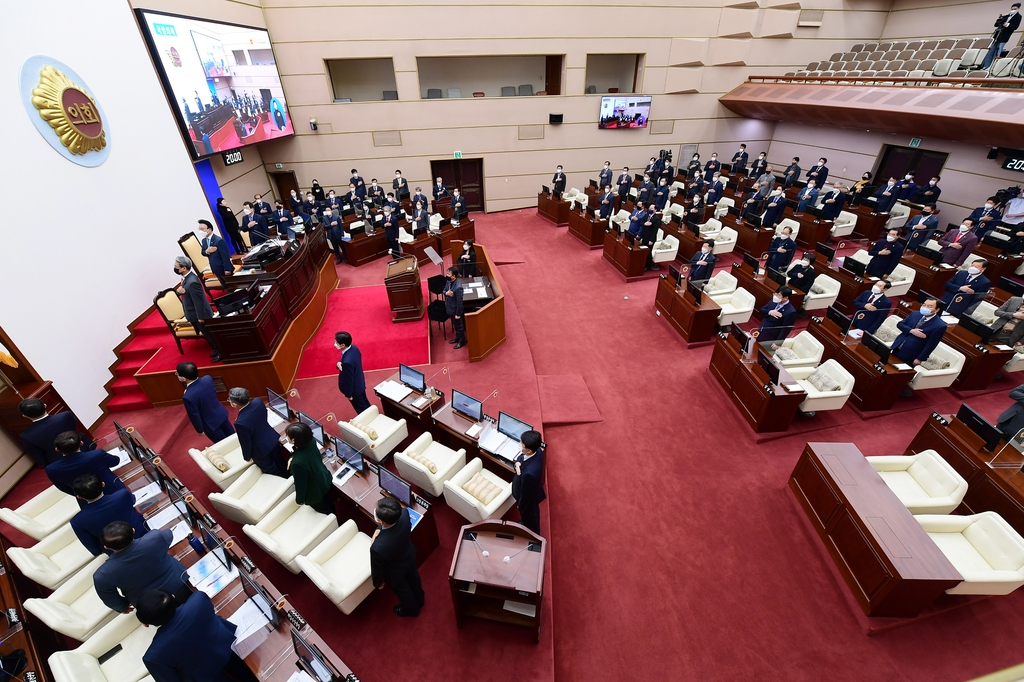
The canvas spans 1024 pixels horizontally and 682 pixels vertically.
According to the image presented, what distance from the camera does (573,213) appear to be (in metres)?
13.5

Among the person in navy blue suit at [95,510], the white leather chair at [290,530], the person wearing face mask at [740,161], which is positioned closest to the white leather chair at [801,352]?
the white leather chair at [290,530]

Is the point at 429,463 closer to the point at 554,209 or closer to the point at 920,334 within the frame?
the point at 920,334

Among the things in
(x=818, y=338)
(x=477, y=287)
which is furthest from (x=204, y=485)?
(x=818, y=338)

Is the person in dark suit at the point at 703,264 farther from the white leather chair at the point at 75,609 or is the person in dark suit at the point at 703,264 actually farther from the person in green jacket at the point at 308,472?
the white leather chair at the point at 75,609

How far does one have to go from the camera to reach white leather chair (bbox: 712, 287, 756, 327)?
8.16m

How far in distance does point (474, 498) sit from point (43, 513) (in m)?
4.77

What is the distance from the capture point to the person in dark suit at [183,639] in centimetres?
267

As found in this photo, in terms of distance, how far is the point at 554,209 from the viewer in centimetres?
1488

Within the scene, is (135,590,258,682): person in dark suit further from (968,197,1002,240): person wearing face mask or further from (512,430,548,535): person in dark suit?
(968,197,1002,240): person wearing face mask

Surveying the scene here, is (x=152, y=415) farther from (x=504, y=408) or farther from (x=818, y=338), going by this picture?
(x=818, y=338)

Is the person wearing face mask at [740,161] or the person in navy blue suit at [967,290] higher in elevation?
the person wearing face mask at [740,161]

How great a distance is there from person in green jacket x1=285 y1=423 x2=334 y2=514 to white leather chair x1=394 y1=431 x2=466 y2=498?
2.76 ft

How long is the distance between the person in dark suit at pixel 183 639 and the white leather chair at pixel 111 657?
62 centimetres

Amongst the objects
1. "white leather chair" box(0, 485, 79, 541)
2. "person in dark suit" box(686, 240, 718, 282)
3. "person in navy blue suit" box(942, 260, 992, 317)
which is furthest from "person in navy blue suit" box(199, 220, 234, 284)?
"person in navy blue suit" box(942, 260, 992, 317)
